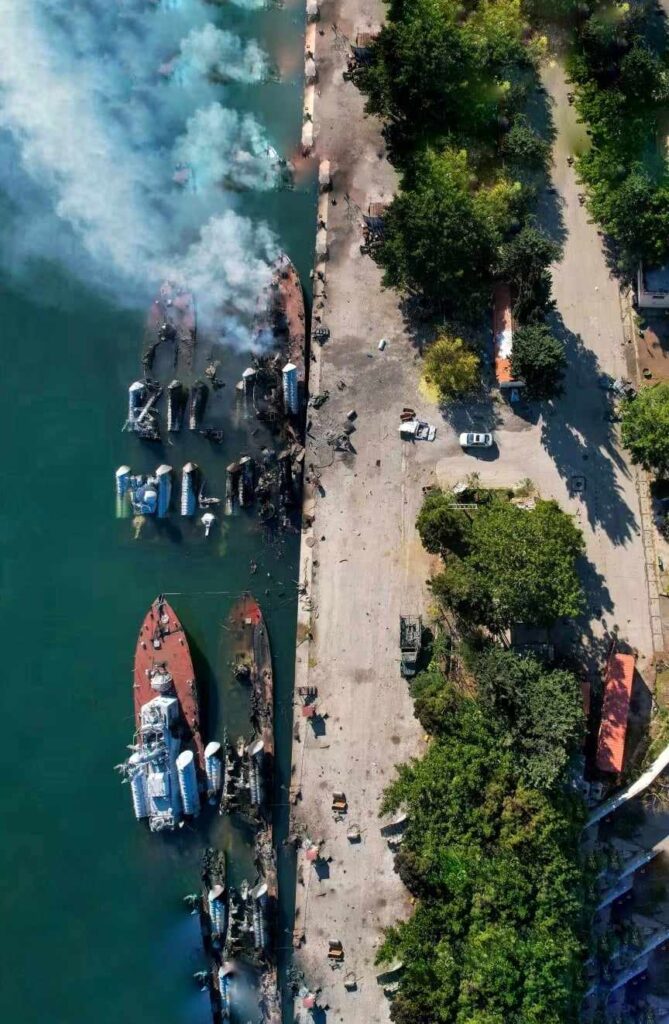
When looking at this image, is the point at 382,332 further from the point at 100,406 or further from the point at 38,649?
the point at 38,649

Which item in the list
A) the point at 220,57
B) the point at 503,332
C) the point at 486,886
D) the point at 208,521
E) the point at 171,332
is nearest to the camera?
the point at 486,886

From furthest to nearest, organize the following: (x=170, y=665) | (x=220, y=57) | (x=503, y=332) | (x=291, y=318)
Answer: (x=220, y=57), (x=291, y=318), (x=170, y=665), (x=503, y=332)

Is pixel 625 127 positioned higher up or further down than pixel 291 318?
higher up

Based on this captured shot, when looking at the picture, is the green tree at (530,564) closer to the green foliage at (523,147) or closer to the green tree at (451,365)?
the green tree at (451,365)

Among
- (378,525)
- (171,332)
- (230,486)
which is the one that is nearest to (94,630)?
(230,486)

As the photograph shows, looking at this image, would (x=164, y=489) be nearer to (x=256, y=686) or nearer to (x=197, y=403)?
(x=197, y=403)

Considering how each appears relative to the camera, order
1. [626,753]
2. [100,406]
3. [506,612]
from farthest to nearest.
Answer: [100,406] → [626,753] → [506,612]

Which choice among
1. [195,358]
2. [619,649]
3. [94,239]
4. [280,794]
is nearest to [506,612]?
[619,649]

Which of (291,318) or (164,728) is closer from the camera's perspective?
(164,728)
